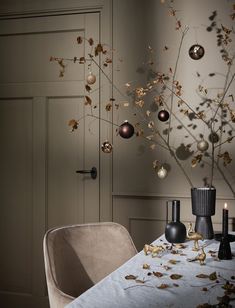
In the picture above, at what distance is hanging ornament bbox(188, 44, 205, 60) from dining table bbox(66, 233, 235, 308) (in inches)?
53.9

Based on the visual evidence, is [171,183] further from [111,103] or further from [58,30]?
[58,30]

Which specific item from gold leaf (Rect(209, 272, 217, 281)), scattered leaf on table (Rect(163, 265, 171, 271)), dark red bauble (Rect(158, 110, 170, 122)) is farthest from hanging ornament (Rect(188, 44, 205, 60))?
gold leaf (Rect(209, 272, 217, 281))

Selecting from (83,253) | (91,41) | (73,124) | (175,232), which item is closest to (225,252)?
(175,232)

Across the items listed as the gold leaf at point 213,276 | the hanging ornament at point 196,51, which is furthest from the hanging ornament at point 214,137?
the gold leaf at point 213,276

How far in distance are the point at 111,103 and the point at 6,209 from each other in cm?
115

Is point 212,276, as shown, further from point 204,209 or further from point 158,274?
point 204,209

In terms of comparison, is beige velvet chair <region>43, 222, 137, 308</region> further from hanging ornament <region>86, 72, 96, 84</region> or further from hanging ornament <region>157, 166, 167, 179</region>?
hanging ornament <region>86, 72, 96, 84</region>

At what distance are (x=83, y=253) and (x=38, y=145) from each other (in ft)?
4.87

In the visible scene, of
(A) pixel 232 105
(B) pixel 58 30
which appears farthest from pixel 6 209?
(A) pixel 232 105

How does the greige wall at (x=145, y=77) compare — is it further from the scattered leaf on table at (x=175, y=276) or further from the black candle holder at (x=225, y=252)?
the scattered leaf on table at (x=175, y=276)

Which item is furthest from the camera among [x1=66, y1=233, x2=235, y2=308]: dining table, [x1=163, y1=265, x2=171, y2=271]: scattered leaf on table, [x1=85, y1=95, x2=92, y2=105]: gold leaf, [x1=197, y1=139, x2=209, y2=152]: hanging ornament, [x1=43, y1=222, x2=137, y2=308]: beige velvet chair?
[x1=85, y1=95, x2=92, y2=105]: gold leaf

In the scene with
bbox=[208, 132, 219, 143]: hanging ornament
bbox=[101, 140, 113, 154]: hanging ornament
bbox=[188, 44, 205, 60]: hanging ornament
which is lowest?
bbox=[101, 140, 113, 154]: hanging ornament

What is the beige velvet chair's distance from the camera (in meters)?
2.00

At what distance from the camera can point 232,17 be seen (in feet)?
9.95
